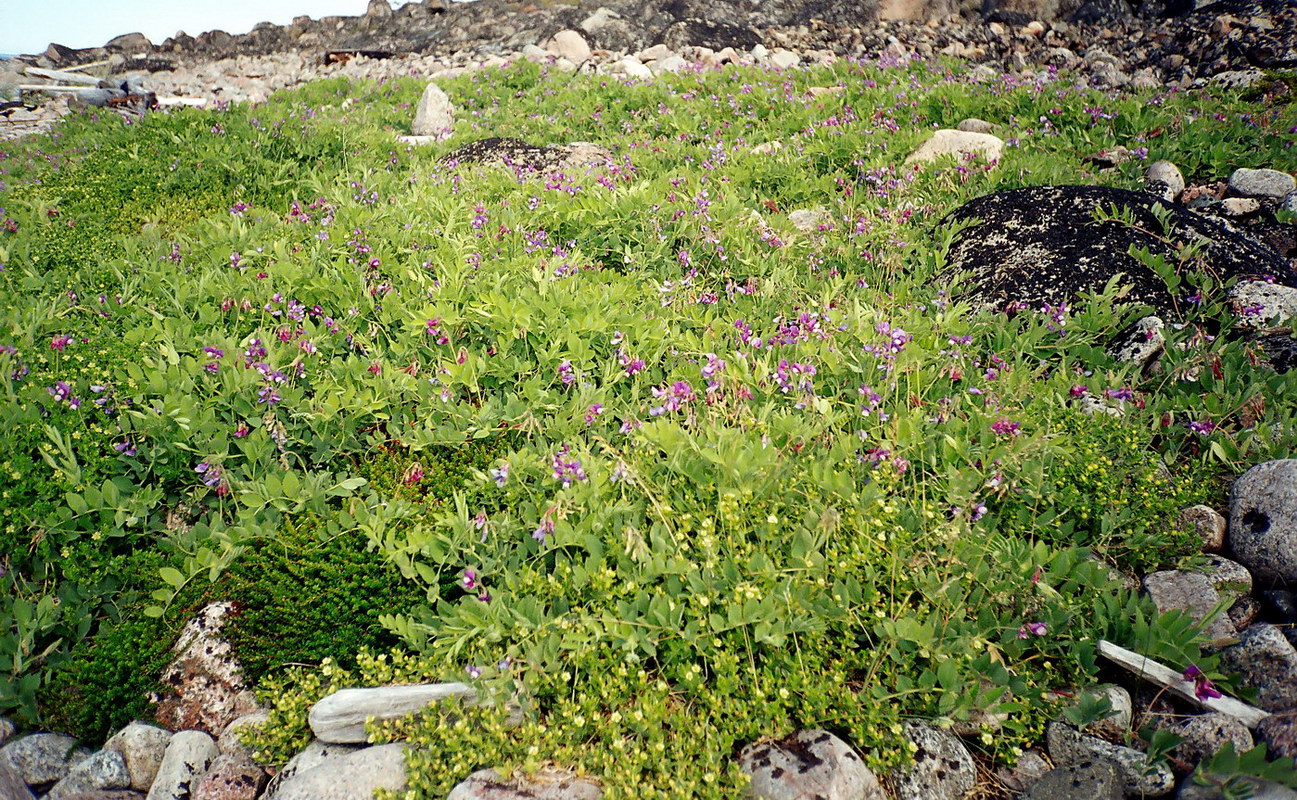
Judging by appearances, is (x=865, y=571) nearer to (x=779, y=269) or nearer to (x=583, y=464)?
(x=583, y=464)

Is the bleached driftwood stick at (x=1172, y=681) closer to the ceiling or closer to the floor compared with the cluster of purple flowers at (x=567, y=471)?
closer to the floor

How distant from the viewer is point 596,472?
373 cm

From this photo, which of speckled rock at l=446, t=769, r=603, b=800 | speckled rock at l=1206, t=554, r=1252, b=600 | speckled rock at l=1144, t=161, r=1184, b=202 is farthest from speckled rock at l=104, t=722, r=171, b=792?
speckled rock at l=1144, t=161, r=1184, b=202

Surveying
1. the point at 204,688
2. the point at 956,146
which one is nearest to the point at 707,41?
the point at 956,146

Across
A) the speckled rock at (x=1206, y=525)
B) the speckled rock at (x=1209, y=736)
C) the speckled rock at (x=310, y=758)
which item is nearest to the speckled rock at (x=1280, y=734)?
the speckled rock at (x=1209, y=736)

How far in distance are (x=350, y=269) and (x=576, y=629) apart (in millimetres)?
3827

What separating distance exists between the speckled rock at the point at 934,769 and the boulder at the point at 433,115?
11.9 m

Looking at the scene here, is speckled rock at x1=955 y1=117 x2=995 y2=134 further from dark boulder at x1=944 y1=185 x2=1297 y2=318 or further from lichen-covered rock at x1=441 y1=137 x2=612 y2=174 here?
lichen-covered rock at x1=441 y1=137 x2=612 y2=174

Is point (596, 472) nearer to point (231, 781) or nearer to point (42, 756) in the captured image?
point (231, 781)

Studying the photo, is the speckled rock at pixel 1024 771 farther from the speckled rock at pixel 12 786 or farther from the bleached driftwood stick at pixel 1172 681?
the speckled rock at pixel 12 786

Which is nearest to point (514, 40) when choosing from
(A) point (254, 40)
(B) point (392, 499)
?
(A) point (254, 40)

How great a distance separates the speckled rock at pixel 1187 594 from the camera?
10.8ft

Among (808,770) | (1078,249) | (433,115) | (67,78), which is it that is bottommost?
(808,770)

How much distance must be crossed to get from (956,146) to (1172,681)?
727 centimetres
